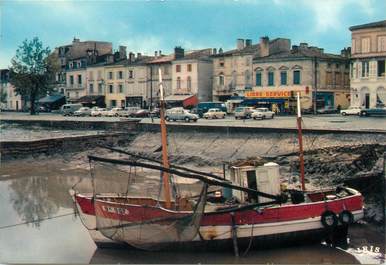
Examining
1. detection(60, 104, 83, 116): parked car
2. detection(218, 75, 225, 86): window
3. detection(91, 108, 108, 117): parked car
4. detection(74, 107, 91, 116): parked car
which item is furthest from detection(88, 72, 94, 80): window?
detection(218, 75, 225, 86): window

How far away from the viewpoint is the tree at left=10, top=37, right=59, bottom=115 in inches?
2057

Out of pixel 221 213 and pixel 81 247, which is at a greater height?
pixel 221 213

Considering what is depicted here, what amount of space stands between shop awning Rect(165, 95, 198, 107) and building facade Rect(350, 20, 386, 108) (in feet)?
46.8

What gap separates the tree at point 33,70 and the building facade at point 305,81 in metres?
A: 20.9

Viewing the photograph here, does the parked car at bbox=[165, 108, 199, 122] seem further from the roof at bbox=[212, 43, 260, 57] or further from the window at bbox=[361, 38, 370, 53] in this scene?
the roof at bbox=[212, 43, 260, 57]

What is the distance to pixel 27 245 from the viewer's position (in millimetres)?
13664

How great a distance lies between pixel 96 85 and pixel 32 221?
41448mm

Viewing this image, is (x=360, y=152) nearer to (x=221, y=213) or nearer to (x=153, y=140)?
(x=221, y=213)

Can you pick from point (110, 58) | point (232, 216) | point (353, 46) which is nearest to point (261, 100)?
point (353, 46)

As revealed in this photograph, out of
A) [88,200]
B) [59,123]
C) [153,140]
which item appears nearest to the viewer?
[88,200]

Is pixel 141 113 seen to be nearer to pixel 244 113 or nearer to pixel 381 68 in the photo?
pixel 244 113

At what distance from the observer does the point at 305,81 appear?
151 ft

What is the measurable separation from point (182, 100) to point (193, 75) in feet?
15.9

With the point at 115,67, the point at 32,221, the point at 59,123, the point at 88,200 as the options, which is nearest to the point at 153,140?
the point at 59,123
